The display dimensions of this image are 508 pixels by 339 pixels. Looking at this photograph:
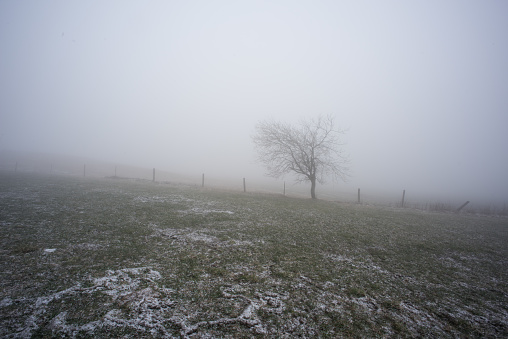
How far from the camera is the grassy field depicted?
3.39 metres

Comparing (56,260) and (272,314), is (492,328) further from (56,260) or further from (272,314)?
(56,260)

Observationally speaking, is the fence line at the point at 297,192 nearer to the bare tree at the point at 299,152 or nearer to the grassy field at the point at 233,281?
the bare tree at the point at 299,152

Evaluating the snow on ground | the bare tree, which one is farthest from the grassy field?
the bare tree

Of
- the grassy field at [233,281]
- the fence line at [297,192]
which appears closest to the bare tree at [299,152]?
the fence line at [297,192]

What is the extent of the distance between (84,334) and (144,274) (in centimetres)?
174

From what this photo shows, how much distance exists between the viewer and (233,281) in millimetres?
4691

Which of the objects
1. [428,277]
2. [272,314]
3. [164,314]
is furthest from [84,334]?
[428,277]

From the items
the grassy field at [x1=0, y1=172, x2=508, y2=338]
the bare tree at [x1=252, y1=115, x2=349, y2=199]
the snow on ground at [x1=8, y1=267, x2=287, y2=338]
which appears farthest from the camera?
the bare tree at [x1=252, y1=115, x2=349, y2=199]

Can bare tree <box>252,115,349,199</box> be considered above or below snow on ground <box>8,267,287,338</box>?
above

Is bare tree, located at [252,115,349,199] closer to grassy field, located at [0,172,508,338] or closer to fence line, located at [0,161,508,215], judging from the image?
fence line, located at [0,161,508,215]

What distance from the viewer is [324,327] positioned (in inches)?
137

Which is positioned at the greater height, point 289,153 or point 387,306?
point 289,153

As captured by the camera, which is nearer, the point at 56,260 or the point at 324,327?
the point at 324,327

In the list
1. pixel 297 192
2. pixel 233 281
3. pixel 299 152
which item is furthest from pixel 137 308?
pixel 297 192
